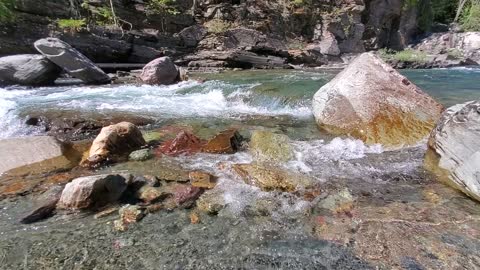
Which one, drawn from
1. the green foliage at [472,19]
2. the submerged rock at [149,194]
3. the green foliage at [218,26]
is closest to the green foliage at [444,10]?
the green foliage at [472,19]

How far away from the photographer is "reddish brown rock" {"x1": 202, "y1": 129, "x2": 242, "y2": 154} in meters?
5.11

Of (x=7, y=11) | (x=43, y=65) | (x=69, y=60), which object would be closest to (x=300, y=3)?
(x=69, y=60)

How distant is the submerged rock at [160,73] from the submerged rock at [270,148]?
7.49 metres

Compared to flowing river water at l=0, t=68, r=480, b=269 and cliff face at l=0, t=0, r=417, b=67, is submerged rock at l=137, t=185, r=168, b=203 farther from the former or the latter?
cliff face at l=0, t=0, r=417, b=67

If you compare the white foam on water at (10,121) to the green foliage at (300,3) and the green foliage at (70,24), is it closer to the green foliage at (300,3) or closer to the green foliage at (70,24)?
the green foliage at (70,24)

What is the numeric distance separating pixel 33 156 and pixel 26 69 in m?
7.79

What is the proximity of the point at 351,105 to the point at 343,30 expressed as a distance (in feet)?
70.6

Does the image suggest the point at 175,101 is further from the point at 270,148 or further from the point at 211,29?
the point at 211,29

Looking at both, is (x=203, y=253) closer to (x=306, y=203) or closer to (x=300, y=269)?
(x=300, y=269)

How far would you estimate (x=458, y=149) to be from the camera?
389cm

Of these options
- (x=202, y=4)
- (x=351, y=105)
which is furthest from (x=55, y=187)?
(x=202, y=4)

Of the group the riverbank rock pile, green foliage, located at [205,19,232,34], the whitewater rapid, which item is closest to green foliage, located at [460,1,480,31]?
green foliage, located at [205,19,232,34]

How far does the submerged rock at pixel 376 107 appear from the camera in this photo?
5543mm

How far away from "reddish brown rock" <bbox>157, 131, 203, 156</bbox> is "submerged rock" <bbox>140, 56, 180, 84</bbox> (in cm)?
706
